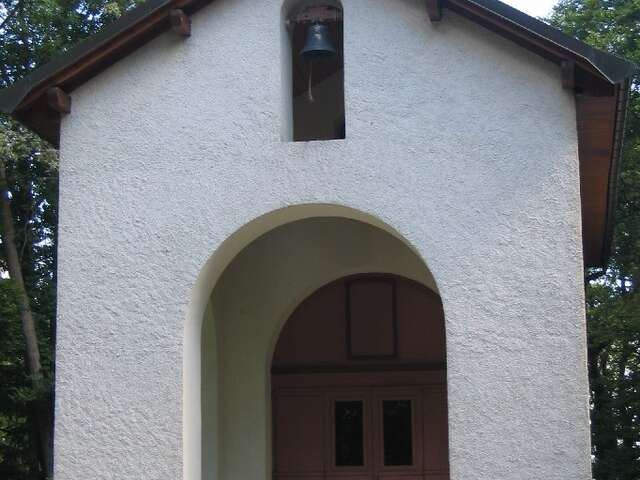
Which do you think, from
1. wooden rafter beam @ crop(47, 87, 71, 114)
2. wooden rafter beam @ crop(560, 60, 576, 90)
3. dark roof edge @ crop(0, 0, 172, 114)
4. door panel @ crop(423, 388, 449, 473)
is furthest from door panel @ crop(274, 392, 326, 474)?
wooden rafter beam @ crop(560, 60, 576, 90)

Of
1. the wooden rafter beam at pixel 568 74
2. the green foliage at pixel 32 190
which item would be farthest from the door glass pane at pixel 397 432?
the green foliage at pixel 32 190

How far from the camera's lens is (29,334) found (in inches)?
733

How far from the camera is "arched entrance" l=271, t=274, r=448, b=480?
1160 centimetres

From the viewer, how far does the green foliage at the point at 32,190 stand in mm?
18531

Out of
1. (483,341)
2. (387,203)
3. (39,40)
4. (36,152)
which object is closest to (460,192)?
(387,203)

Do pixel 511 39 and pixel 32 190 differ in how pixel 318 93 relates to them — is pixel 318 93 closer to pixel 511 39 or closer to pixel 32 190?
pixel 511 39

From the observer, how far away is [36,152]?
1861 cm

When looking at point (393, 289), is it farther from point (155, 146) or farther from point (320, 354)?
point (155, 146)

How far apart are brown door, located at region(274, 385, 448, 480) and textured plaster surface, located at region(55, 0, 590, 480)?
8.93ft

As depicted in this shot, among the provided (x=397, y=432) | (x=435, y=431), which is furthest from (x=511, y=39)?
(x=397, y=432)

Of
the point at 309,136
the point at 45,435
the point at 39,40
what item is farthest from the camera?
the point at 39,40

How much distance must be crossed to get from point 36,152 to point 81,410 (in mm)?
10519

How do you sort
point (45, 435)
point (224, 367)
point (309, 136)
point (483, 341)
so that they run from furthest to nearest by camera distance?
point (45, 435)
point (309, 136)
point (224, 367)
point (483, 341)

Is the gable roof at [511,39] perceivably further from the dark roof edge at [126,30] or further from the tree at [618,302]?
the tree at [618,302]
